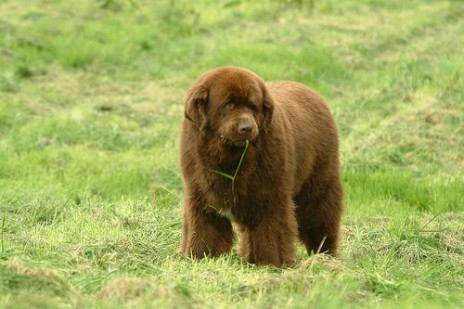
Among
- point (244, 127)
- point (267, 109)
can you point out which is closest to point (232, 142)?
point (244, 127)

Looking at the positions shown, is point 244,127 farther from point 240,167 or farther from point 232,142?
point 240,167

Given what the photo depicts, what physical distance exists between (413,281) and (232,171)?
1.65 metres

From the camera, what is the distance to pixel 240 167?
7223 mm

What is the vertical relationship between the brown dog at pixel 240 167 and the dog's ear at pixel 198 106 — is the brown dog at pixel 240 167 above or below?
below

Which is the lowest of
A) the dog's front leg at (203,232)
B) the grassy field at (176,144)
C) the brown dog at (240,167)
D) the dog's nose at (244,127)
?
the grassy field at (176,144)

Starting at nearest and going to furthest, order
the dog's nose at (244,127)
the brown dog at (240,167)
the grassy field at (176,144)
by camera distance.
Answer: the grassy field at (176,144) < the dog's nose at (244,127) < the brown dog at (240,167)

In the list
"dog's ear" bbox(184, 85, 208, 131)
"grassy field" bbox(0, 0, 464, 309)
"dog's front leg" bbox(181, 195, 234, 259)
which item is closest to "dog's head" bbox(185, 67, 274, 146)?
"dog's ear" bbox(184, 85, 208, 131)

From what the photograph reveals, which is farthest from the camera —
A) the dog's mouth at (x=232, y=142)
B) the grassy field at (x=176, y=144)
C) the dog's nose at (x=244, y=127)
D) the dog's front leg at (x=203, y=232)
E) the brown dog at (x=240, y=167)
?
the dog's front leg at (x=203, y=232)

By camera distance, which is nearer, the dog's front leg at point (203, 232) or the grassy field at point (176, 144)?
the grassy field at point (176, 144)

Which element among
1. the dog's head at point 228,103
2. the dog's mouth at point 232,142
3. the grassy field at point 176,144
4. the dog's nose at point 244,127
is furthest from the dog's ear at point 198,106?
the grassy field at point 176,144

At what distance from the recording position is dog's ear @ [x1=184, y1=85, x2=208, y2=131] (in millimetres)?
7148

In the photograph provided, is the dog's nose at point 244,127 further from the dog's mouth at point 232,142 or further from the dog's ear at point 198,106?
the dog's ear at point 198,106

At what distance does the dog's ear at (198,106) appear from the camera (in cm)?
715

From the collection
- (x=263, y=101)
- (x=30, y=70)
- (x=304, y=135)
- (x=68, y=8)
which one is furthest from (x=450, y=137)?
(x=68, y=8)
